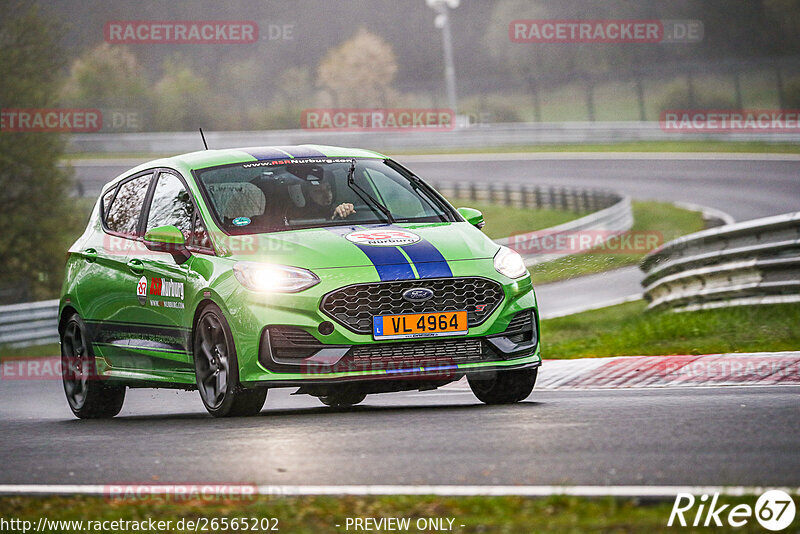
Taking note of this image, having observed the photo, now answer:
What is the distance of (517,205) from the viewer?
38938mm

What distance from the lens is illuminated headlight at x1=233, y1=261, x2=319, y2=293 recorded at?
820 centimetres

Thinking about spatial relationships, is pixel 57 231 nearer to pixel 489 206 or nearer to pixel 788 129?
pixel 489 206

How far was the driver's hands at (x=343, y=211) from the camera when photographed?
9.20 m

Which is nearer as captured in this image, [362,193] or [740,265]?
[362,193]

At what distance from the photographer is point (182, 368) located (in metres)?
9.01

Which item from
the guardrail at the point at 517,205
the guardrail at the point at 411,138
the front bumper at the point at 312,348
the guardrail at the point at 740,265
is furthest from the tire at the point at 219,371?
the guardrail at the point at 411,138

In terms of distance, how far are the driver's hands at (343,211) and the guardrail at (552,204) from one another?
15110 mm

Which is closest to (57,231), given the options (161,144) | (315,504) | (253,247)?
(161,144)

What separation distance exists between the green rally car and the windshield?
0.01 meters

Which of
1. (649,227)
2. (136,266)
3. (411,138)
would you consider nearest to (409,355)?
(136,266)

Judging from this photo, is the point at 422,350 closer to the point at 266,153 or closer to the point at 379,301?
the point at 379,301

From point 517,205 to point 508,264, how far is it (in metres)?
30.4

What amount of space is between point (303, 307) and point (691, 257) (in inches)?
365

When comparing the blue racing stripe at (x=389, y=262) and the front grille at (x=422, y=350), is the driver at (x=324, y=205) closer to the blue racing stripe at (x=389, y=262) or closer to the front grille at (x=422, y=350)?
the blue racing stripe at (x=389, y=262)
